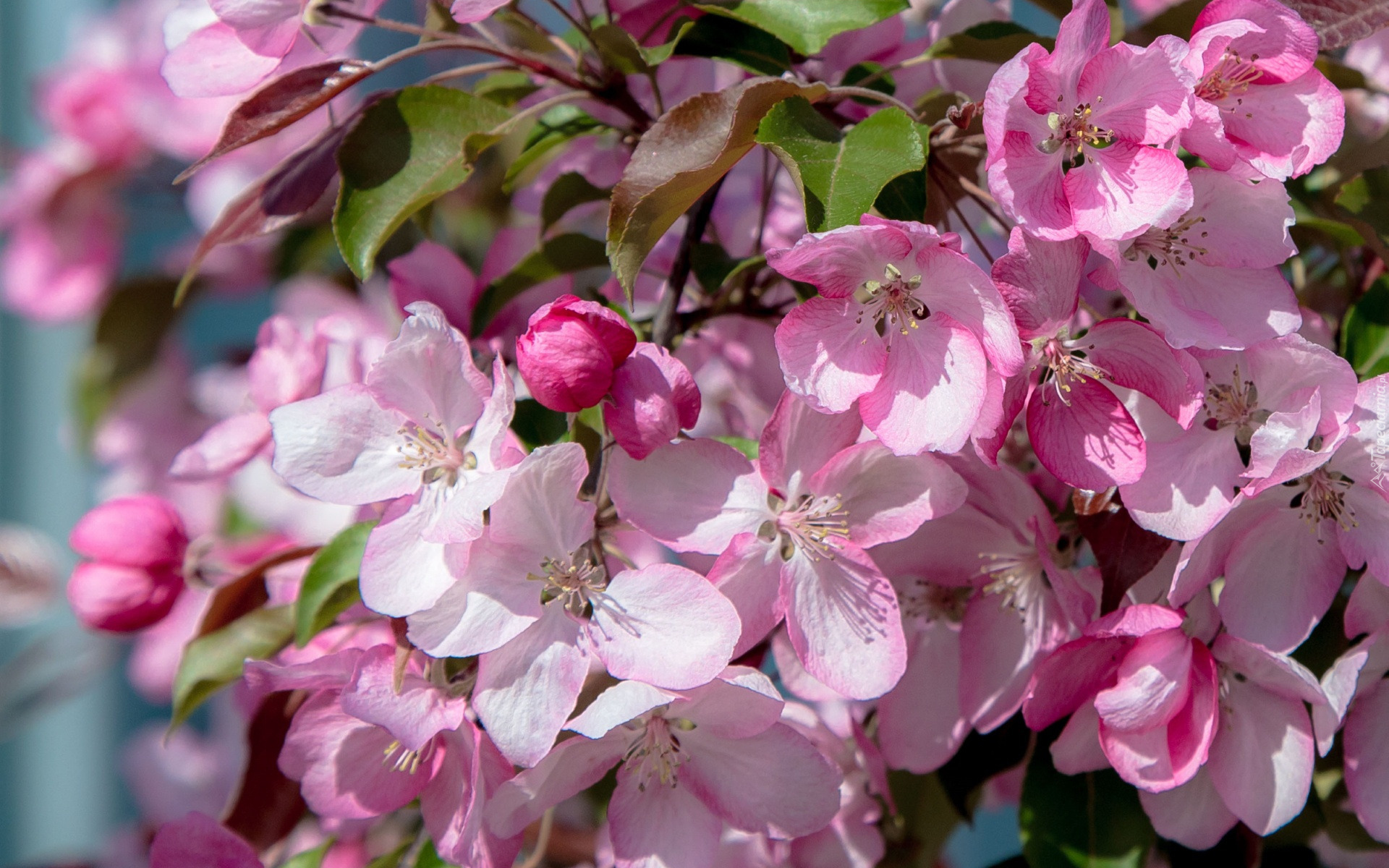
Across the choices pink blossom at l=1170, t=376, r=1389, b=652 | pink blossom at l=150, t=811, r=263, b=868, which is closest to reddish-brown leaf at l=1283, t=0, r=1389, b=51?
pink blossom at l=1170, t=376, r=1389, b=652

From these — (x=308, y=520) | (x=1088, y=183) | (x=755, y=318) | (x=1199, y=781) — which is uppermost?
(x=1088, y=183)

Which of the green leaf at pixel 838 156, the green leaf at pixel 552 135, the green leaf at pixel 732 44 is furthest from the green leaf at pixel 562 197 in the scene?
the green leaf at pixel 838 156

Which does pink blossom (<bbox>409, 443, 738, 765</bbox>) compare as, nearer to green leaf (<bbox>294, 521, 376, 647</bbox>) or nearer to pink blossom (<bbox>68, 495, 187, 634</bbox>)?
green leaf (<bbox>294, 521, 376, 647</bbox>)

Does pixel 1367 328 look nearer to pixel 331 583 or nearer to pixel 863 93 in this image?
pixel 863 93

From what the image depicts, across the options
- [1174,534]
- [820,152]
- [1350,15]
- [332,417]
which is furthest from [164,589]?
[1350,15]

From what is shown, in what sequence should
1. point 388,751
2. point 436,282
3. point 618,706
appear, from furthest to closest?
point 436,282 < point 388,751 < point 618,706

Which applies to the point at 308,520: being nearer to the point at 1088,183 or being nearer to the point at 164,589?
the point at 164,589

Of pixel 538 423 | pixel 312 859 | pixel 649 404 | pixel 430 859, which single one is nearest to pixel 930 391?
pixel 649 404
